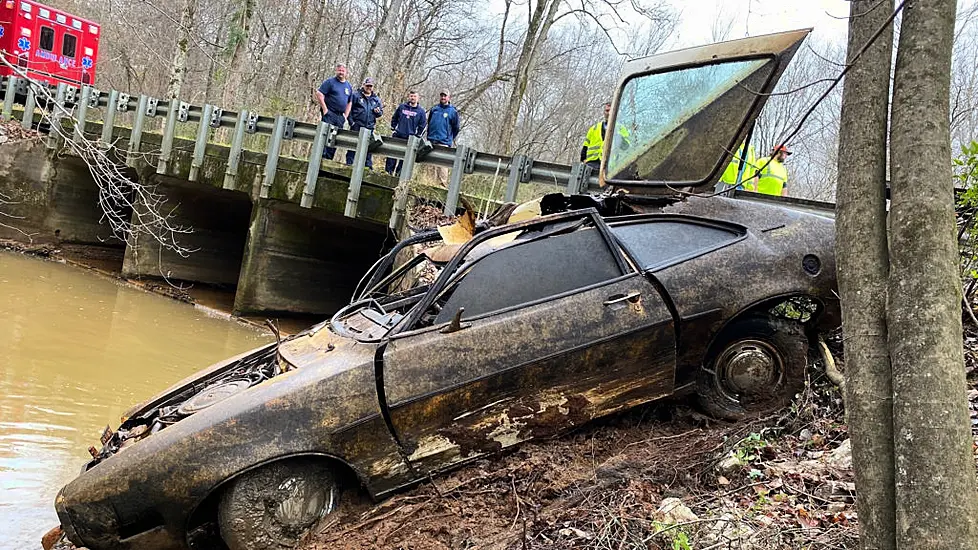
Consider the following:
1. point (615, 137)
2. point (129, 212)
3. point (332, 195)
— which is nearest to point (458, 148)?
point (332, 195)

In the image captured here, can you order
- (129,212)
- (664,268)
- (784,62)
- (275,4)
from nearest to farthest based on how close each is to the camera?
(664,268) → (784,62) → (129,212) → (275,4)

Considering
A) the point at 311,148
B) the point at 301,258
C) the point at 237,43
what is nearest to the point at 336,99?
the point at 311,148

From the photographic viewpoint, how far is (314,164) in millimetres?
12383

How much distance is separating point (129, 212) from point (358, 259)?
30.5ft

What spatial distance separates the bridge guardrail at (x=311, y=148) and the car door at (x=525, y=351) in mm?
3443

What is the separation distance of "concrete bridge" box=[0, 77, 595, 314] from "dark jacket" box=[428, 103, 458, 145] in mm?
1126

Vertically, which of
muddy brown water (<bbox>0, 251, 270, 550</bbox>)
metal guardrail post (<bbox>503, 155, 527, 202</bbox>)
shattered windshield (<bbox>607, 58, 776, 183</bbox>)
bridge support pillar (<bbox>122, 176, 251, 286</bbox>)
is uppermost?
shattered windshield (<bbox>607, 58, 776, 183</bbox>)

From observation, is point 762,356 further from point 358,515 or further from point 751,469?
point 358,515

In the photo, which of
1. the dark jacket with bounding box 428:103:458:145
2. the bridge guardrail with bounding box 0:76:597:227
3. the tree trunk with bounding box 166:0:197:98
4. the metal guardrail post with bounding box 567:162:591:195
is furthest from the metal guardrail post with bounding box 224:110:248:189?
the metal guardrail post with bounding box 567:162:591:195

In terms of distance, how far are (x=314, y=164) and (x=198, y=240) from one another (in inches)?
249

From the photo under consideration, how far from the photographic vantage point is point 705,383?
184 inches

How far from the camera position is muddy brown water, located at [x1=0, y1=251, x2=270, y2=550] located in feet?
19.3

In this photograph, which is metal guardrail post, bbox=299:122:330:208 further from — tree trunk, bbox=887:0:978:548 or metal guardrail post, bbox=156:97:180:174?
tree trunk, bbox=887:0:978:548

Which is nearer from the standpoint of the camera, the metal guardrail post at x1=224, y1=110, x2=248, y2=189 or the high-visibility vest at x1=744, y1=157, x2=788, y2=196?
the high-visibility vest at x1=744, y1=157, x2=788, y2=196
